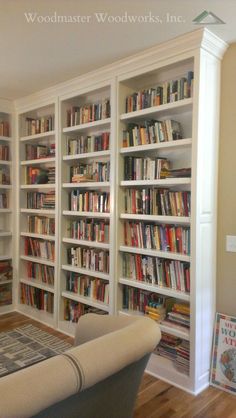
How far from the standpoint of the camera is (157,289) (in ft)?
8.35

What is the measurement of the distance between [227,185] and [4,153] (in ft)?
8.87

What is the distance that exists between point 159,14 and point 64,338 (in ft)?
9.43

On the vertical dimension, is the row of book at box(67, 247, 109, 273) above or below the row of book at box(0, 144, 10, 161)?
below

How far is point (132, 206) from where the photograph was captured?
282cm

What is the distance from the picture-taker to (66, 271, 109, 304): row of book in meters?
3.05

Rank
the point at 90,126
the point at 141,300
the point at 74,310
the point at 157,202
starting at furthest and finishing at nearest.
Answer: the point at 74,310
the point at 90,126
the point at 141,300
the point at 157,202

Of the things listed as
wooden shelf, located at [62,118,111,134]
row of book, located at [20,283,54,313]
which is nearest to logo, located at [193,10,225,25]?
wooden shelf, located at [62,118,111,134]

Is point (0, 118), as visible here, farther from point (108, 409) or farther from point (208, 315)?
point (108, 409)

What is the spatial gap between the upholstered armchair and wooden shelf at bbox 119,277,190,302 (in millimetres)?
989

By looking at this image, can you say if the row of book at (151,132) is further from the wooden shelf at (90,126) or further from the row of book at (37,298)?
the row of book at (37,298)

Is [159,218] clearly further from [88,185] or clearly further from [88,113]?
[88,113]

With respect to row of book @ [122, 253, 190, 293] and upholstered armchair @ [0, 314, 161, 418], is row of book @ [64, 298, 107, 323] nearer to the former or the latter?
row of book @ [122, 253, 190, 293]

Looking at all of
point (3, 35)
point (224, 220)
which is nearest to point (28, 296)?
point (224, 220)

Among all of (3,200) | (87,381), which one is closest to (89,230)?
(3,200)
